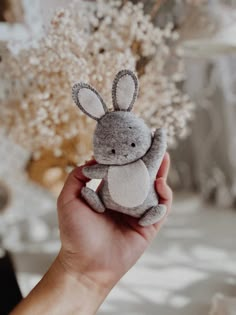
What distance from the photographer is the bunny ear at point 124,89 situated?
71 cm

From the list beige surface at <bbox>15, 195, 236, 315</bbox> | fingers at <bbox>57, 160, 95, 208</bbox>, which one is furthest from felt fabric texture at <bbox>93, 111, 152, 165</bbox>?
beige surface at <bbox>15, 195, 236, 315</bbox>

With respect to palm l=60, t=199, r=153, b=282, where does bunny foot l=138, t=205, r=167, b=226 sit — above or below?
above

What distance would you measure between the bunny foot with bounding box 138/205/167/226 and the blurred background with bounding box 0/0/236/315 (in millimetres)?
223

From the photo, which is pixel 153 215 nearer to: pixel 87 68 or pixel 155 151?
pixel 155 151

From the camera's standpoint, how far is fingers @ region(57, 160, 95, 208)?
2.63ft

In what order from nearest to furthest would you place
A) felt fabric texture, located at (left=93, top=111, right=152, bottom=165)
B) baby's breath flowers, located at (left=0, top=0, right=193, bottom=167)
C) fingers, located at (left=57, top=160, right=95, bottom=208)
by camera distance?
felt fabric texture, located at (left=93, top=111, right=152, bottom=165) < fingers, located at (left=57, top=160, right=95, bottom=208) < baby's breath flowers, located at (left=0, top=0, right=193, bottom=167)

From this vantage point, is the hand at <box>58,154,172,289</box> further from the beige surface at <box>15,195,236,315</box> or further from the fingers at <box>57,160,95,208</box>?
the beige surface at <box>15,195,236,315</box>

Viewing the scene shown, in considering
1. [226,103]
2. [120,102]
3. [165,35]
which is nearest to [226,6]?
[165,35]

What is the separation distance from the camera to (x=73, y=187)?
81cm

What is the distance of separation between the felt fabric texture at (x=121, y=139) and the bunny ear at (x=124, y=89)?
15mm

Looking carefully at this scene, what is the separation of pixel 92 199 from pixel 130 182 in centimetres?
9

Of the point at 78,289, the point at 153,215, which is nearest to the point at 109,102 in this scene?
the point at 153,215

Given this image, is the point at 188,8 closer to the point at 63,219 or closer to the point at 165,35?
the point at 165,35

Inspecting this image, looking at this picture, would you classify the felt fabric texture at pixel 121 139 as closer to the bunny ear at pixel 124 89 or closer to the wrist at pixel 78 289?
the bunny ear at pixel 124 89
